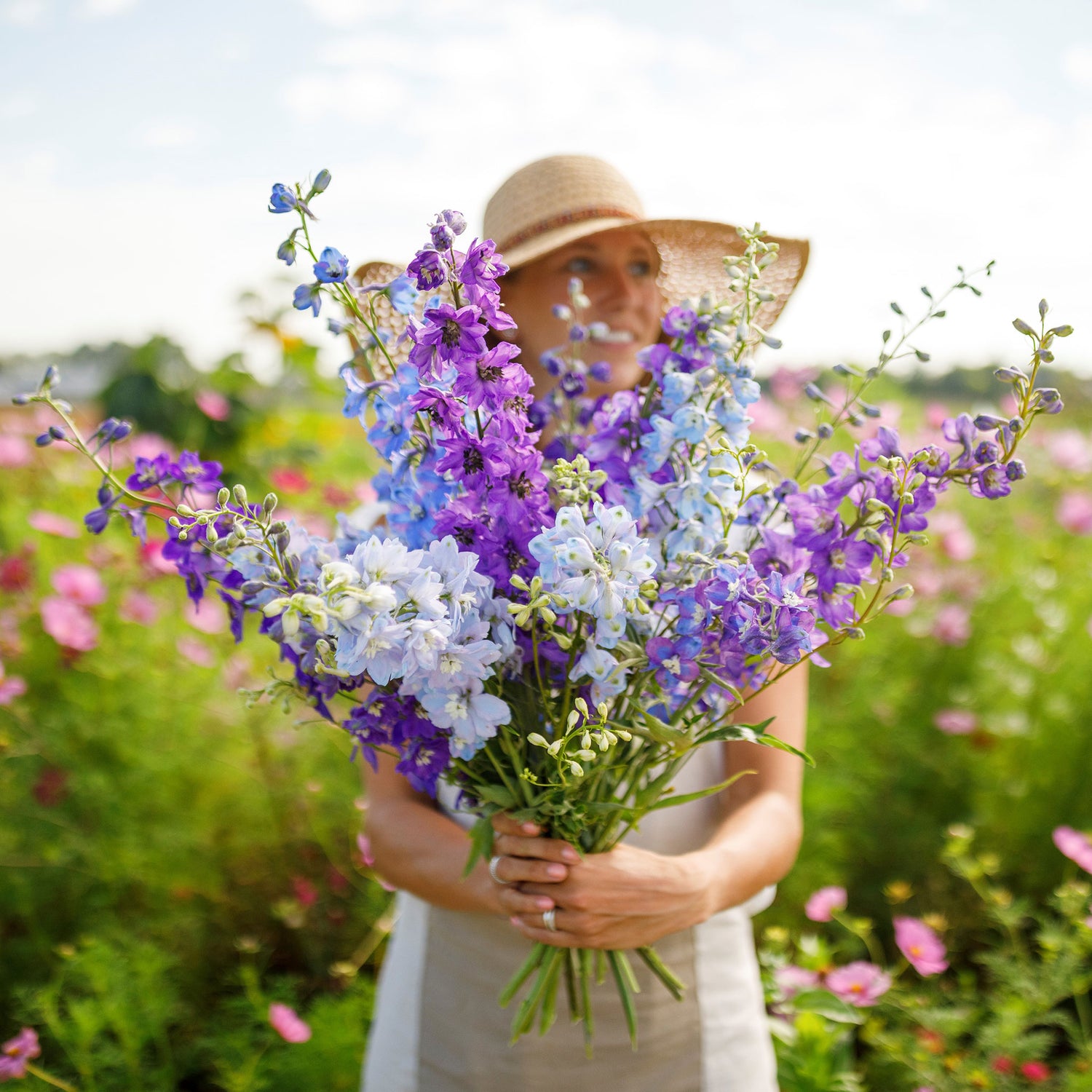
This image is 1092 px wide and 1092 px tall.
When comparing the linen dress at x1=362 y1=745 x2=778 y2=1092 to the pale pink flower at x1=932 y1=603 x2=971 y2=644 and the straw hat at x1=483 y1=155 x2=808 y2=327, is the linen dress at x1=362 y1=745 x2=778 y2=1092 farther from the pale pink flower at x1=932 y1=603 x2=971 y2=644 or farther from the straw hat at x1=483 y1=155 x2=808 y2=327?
the pale pink flower at x1=932 y1=603 x2=971 y2=644

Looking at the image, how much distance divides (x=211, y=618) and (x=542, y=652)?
1.59 metres

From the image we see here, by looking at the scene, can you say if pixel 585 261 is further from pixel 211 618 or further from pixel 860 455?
pixel 211 618

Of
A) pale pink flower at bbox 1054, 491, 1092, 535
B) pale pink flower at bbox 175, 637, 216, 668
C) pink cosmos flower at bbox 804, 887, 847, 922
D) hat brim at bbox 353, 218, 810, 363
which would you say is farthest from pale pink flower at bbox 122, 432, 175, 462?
pale pink flower at bbox 1054, 491, 1092, 535

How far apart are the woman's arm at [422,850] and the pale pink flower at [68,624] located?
1.00 meters

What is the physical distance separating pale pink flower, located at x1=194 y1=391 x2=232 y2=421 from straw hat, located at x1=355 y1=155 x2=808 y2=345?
1101mm

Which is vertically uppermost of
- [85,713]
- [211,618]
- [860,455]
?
[211,618]

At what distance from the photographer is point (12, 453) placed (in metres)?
2.37

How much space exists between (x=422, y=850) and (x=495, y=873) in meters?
0.22

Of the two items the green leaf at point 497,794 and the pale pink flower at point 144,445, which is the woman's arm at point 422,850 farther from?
the pale pink flower at point 144,445

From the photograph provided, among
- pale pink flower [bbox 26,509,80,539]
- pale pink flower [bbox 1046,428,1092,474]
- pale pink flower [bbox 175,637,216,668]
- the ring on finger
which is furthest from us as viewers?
pale pink flower [bbox 1046,428,1092,474]

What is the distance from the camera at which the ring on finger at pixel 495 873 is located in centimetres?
84

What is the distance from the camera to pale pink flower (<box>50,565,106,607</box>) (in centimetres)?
187

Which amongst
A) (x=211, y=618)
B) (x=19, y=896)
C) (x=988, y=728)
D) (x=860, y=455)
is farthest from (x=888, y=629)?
(x=19, y=896)

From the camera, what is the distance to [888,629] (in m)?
2.56
